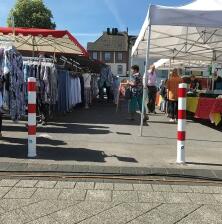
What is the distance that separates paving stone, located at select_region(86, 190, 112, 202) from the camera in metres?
5.60

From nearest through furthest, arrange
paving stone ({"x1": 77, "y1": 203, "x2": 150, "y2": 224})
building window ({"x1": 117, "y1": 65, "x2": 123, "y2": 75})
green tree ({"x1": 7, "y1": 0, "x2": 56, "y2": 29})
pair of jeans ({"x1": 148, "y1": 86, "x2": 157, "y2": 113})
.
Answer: paving stone ({"x1": 77, "y1": 203, "x2": 150, "y2": 224})
pair of jeans ({"x1": 148, "y1": 86, "x2": 157, "y2": 113})
green tree ({"x1": 7, "y1": 0, "x2": 56, "y2": 29})
building window ({"x1": 117, "y1": 65, "x2": 123, "y2": 75})

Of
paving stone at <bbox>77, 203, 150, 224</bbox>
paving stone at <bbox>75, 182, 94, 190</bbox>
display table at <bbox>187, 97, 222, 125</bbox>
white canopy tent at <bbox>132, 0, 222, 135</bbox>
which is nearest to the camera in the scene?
paving stone at <bbox>77, 203, 150, 224</bbox>

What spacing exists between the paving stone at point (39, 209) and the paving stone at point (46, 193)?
0.17 meters

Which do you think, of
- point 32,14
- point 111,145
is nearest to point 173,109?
point 111,145

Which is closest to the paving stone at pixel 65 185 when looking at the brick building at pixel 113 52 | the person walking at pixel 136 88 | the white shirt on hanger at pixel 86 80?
the person walking at pixel 136 88

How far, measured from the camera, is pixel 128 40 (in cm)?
9619

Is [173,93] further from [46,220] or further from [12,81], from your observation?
[46,220]

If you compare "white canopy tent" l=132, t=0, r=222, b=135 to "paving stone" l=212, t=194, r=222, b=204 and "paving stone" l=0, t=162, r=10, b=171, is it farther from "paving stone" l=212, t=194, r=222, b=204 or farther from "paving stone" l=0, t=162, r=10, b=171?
"paving stone" l=212, t=194, r=222, b=204

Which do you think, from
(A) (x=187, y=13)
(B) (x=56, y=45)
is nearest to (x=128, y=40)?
(B) (x=56, y=45)

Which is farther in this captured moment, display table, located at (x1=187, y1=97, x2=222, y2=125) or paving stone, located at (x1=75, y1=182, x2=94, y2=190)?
display table, located at (x1=187, y1=97, x2=222, y2=125)

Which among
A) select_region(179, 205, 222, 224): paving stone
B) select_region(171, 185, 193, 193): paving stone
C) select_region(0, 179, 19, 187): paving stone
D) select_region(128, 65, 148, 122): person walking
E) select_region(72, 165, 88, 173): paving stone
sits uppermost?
select_region(128, 65, 148, 122): person walking

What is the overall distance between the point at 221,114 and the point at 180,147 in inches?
238

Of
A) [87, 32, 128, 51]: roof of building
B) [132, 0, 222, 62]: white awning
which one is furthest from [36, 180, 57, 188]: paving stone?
[87, 32, 128, 51]: roof of building

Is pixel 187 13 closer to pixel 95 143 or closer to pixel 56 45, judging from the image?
pixel 95 143
